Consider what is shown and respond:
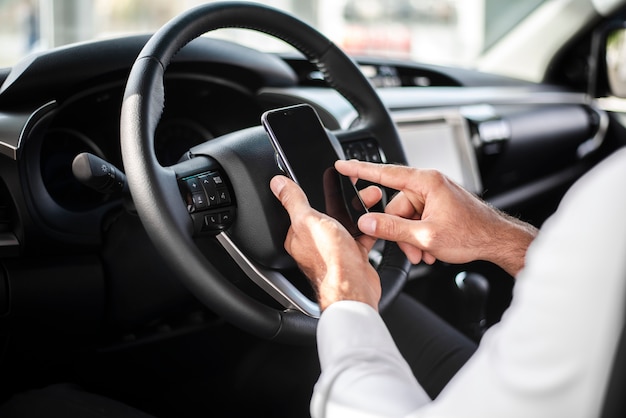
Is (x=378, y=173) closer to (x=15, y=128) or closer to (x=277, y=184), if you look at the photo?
(x=277, y=184)

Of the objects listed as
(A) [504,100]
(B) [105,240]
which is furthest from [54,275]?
(A) [504,100]

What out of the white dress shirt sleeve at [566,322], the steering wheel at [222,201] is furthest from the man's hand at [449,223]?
the white dress shirt sleeve at [566,322]

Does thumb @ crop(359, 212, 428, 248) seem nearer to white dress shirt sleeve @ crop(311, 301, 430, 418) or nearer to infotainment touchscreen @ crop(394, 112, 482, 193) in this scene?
white dress shirt sleeve @ crop(311, 301, 430, 418)

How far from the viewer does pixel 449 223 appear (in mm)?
1090

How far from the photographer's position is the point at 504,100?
234cm

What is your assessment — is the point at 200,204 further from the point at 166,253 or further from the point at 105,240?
the point at 105,240

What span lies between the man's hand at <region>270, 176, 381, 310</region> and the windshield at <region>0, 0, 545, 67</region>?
358 millimetres

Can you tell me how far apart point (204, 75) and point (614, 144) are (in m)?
1.71

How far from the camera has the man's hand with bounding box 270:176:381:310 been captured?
2.87ft

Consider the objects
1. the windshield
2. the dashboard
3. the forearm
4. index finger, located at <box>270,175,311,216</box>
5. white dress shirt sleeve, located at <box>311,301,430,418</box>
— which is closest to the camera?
white dress shirt sleeve, located at <box>311,301,430,418</box>

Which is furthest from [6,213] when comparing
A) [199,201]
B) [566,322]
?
[566,322]

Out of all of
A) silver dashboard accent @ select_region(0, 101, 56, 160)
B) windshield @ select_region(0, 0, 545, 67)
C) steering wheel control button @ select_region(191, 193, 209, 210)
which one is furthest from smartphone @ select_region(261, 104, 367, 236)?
silver dashboard accent @ select_region(0, 101, 56, 160)

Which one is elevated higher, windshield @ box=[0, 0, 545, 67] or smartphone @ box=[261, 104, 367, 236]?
smartphone @ box=[261, 104, 367, 236]

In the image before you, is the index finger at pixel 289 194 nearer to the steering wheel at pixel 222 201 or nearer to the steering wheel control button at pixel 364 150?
the steering wheel at pixel 222 201
